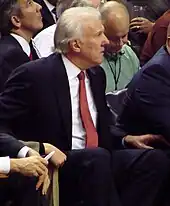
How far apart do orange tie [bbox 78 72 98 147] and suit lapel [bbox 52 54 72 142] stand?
89mm

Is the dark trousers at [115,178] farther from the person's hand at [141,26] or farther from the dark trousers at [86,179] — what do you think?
the person's hand at [141,26]

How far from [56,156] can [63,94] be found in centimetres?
37

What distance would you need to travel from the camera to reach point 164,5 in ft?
15.9

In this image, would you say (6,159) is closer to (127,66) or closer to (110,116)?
(110,116)

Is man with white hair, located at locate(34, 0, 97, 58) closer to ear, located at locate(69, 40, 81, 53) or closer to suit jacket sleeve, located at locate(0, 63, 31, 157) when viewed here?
ear, located at locate(69, 40, 81, 53)

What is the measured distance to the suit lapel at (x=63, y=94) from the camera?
298 cm

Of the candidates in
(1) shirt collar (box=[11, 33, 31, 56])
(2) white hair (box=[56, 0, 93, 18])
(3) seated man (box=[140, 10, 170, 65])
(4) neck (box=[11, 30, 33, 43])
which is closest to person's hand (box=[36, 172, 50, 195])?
(1) shirt collar (box=[11, 33, 31, 56])

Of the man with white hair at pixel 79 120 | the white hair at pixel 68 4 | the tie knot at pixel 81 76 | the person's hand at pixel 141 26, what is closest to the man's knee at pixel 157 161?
the man with white hair at pixel 79 120

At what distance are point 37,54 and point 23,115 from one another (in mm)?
1095

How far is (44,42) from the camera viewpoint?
399cm

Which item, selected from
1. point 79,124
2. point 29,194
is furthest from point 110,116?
point 29,194

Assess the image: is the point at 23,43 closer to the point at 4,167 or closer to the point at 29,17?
the point at 29,17

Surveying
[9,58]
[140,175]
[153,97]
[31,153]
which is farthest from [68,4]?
[31,153]

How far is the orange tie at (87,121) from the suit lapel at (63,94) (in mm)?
89
